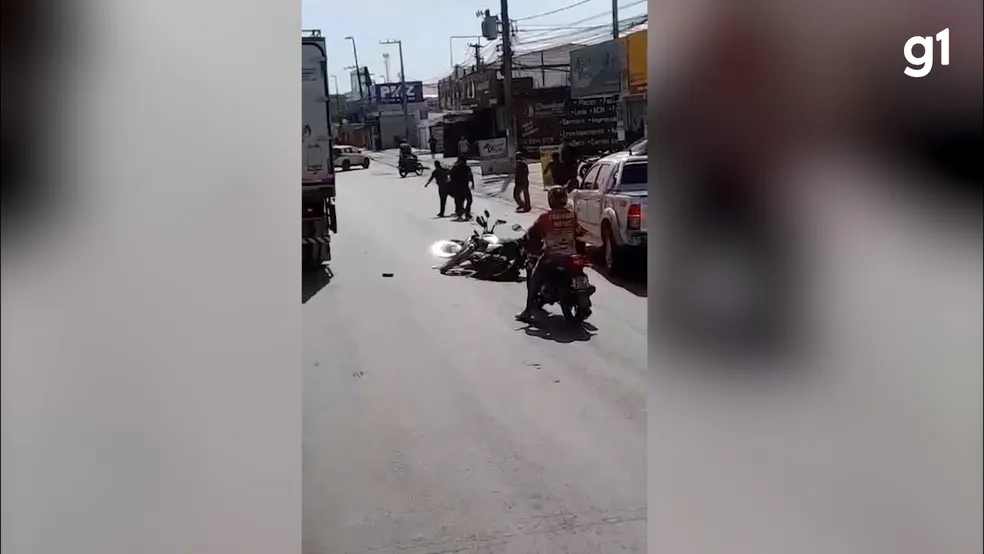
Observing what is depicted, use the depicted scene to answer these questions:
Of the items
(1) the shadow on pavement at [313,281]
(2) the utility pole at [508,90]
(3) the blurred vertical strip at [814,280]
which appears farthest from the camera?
(2) the utility pole at [508,90]

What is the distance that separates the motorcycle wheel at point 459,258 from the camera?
154cm

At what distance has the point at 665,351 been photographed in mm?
1582

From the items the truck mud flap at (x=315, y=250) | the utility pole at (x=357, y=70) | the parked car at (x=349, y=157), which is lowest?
the truck mud flap at (x=315, y=250)

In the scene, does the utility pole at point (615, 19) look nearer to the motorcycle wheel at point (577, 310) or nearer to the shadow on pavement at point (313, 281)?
the motorcycle wheel at point (577, 310)

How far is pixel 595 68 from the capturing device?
156 cm

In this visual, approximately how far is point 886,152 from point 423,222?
896mm

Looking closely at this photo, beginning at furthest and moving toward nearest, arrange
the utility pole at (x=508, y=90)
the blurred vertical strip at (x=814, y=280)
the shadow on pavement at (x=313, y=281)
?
the utility pole at (x=508, y=90)
the shadow on pavement at (x=313, y=281)
the blurred vertical strip at (x=814, y=280)

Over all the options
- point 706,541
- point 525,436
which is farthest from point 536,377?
point 706,541

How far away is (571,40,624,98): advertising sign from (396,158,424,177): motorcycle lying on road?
358mm

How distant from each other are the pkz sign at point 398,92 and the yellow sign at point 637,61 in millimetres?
448

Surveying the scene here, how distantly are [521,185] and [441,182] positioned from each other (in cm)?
17

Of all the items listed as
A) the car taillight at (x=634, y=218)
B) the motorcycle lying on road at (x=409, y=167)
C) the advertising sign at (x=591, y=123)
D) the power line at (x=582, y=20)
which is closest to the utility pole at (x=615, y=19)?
the power line at (x=582, y=20)

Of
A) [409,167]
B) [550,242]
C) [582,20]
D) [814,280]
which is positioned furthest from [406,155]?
[814,280]

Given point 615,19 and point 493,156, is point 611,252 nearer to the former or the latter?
point 493,156
